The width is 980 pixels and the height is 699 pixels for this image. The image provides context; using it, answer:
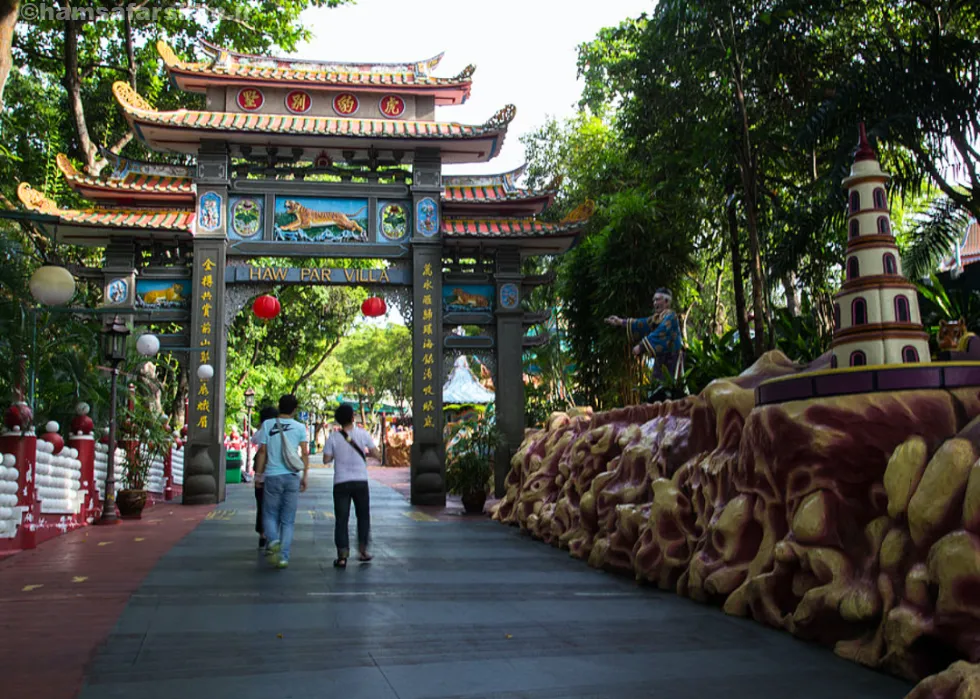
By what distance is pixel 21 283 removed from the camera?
26.5 ft

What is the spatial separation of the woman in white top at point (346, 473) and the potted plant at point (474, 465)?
5.59 meters

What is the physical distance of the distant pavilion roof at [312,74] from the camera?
49.9 feet

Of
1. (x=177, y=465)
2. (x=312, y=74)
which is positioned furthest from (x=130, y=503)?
(x=312, y=74)

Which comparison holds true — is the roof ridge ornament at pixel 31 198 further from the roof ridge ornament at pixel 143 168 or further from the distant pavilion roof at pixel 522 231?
the distant pavilion roof at pixel 522 231

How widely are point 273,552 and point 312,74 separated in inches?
432

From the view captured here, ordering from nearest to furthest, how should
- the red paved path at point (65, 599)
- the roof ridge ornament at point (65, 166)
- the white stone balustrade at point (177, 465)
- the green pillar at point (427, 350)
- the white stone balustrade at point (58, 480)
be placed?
the red paved path at point (65, 599) → the white stone balustrade at point (58, 480) → the roof ridge ornament at point (65, 166) → the green pillar at point (427, 350) → the white stone balustrade at point (177, 465)

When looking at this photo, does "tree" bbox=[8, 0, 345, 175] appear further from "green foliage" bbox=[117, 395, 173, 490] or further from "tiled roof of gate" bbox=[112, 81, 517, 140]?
"green foliage" bbox=[117, 395, 173, 490]

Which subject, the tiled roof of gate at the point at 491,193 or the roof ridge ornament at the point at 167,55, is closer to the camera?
the roof ridge ornament at the point at 167,55

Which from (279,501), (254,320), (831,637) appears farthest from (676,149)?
(254,320)

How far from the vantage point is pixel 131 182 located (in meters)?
14.9

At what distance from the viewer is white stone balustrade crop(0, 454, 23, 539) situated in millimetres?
7895

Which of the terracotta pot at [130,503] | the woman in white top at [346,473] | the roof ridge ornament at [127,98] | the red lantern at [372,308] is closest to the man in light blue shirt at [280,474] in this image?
the woman in white top at [346,473]

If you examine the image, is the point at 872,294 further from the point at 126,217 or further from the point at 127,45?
the point at 127,45

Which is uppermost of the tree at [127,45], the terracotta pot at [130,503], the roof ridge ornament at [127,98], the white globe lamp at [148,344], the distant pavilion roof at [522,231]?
the tree at [127,45]
